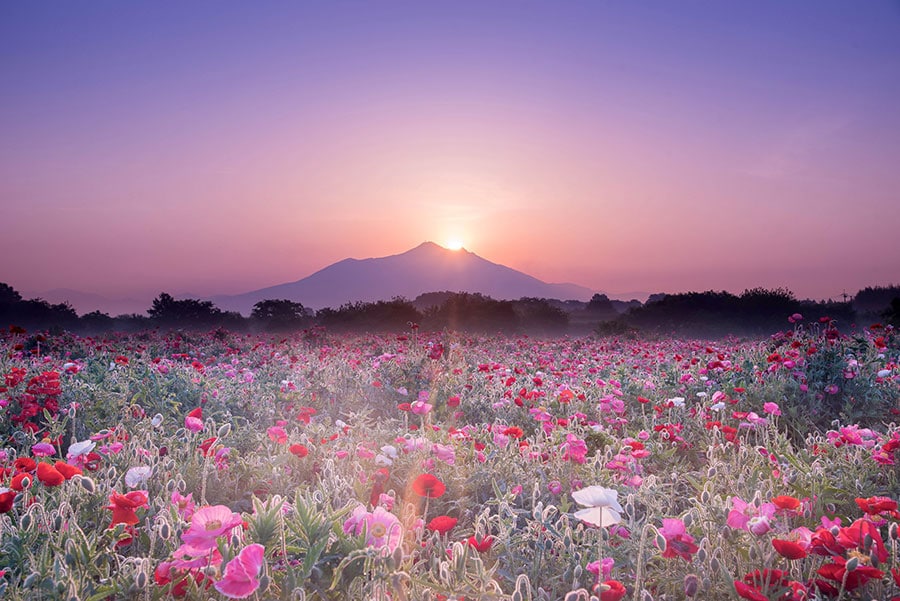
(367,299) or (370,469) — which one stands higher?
(367,299)

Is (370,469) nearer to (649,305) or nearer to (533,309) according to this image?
(533,309)

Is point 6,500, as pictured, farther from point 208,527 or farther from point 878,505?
point 878,505

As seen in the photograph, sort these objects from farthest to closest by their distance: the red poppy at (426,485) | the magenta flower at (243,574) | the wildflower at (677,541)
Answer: the red poppy at (426,485) < the wildflower at (677,541) < the magenta flower at (243,574)

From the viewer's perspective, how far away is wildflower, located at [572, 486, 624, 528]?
1.59 m

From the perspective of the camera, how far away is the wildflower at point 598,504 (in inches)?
62.7

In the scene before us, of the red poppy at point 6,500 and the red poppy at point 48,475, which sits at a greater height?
the red poppy at point 48,475

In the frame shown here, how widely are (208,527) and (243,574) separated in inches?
9.5

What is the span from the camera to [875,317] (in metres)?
20.7

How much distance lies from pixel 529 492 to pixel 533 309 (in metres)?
21.2

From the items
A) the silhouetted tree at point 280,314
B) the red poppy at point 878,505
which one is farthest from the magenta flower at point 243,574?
the silhouetted tree at point 280,314

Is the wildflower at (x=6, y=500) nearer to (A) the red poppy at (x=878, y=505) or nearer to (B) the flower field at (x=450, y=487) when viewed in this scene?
(B) the flower field at (x=450, y=487)

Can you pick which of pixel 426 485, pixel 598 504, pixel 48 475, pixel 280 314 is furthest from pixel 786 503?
pixel 280 314

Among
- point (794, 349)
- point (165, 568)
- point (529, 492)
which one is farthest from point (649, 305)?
point (165, 568)

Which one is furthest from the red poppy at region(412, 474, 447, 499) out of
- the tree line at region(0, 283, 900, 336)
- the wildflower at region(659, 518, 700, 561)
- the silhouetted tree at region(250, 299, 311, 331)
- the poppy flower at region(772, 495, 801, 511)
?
the silhouetted tree at region(250, 299, 311, 331)
